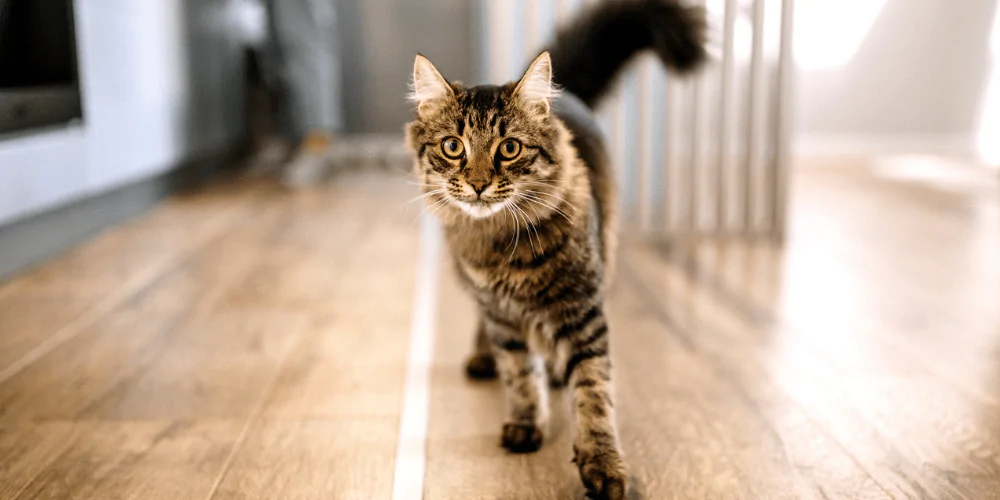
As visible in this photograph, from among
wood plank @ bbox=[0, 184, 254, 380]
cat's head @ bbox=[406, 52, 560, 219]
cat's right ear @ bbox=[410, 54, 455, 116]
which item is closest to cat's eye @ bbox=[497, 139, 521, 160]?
cat's head @ bbox=[406, 52, 560, 219]

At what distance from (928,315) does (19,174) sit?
6.87 ft

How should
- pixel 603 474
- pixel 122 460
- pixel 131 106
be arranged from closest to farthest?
1. pixel 603 474
2. pixel 122 460
3. pixel 131 106

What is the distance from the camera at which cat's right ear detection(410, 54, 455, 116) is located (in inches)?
45.1

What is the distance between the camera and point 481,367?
1474mm

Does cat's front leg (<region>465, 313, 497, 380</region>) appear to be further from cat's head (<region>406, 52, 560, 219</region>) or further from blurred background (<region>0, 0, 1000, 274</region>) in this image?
blurred background (<region>0, 0, 1000, 274</region>)

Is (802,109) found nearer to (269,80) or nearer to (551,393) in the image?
(269,80)

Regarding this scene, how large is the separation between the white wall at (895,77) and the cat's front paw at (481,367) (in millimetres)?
3327

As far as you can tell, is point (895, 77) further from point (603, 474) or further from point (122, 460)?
point (122, 460)

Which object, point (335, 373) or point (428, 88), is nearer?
point (428, 88)

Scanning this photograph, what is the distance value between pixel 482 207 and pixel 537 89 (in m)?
0.18

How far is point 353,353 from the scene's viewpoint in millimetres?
1582

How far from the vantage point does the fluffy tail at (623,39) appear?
1.58 metres

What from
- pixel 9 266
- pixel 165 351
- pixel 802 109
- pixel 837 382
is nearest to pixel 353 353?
pixel 165 351

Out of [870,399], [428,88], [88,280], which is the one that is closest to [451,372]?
[428,88]
